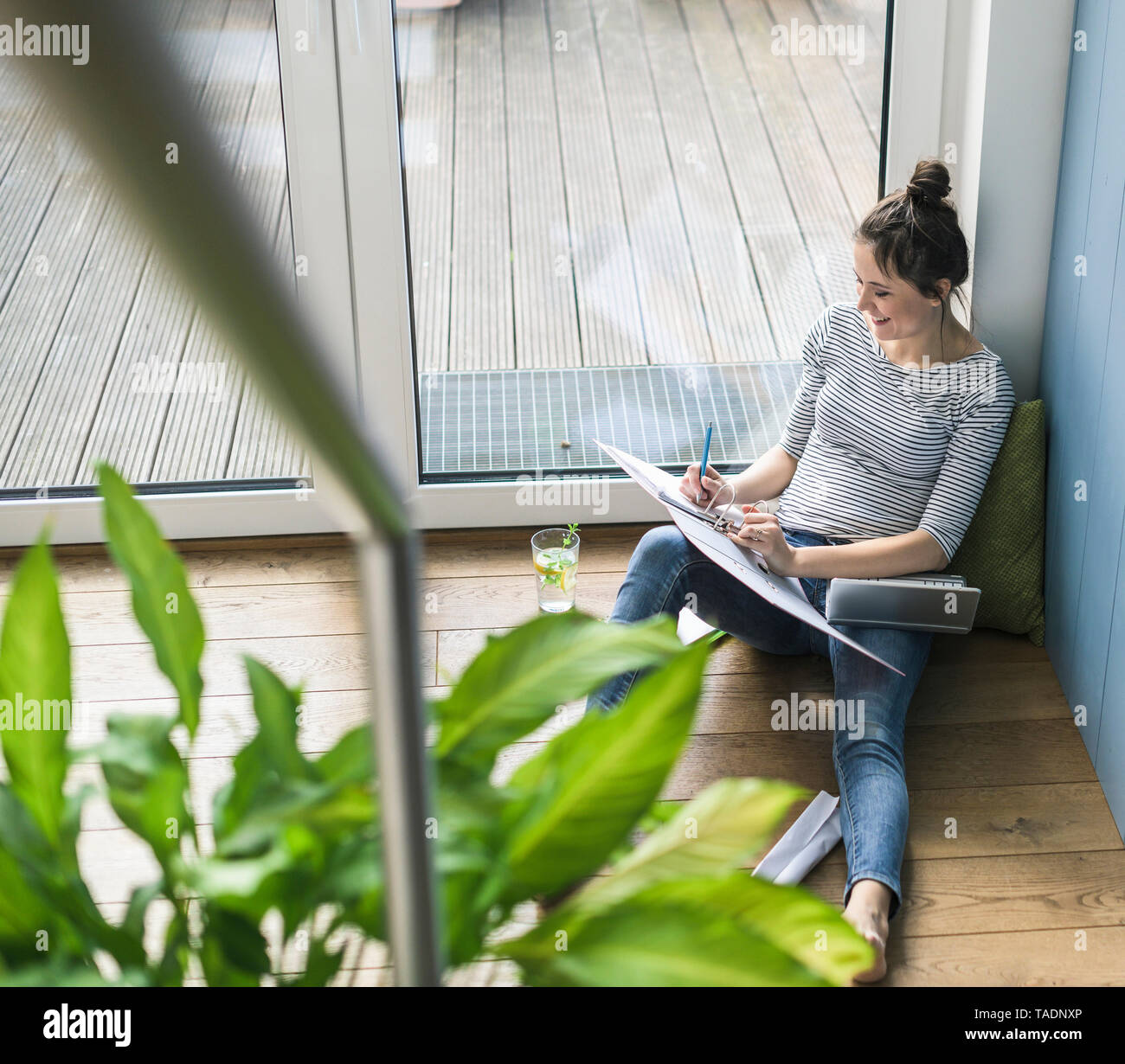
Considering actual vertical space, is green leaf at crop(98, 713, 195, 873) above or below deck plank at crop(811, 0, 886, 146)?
below

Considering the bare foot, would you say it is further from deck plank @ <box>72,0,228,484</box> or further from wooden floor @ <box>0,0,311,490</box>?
deck plank @ <box>72,0,228,484</box>

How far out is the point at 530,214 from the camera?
2326 mm

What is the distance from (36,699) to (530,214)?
1.80 metres

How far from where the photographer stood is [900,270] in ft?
6.13

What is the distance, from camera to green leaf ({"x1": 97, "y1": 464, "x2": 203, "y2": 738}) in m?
0.77

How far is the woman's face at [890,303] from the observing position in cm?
188

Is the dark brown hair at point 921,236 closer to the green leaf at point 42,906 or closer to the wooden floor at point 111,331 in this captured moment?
the wooden floor at point 111,331

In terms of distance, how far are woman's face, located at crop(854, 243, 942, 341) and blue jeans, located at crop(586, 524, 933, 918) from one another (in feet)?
1.26

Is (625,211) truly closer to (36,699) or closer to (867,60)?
(867,60)

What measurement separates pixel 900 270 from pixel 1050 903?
1.00 metres

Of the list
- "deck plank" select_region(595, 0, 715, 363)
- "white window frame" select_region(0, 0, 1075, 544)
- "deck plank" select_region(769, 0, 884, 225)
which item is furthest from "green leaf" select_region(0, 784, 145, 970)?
"deck plank" select_region(769, 0, 884, 225)

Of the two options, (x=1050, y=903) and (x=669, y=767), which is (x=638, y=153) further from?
(x=669, y=767)

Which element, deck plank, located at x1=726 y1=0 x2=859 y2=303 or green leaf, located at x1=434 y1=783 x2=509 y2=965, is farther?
deck plank, located at x1=726 y1=0 x2=859 y2=303

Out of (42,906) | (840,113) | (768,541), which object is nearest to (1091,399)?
(768,541)
